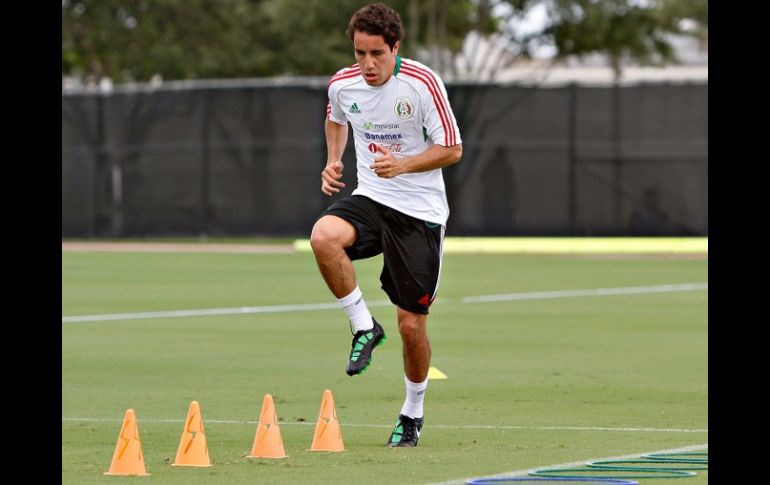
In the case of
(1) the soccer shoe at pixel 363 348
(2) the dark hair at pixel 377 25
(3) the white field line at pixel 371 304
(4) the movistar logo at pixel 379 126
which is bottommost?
(3) the white field line at pixel 371 304

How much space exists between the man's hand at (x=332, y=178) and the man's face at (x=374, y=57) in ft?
1.95

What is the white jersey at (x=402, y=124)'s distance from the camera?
33.3ft

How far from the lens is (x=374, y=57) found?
10094mm

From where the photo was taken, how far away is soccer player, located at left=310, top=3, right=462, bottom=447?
10.1 metres

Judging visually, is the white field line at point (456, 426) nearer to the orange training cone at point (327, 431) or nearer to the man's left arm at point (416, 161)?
the orange training cone at point (327, 431)

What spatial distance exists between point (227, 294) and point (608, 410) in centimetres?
1204

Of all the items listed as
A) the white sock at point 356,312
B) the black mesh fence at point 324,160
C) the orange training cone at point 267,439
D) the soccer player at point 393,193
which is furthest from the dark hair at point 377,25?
the black mesh fence at point 324,160

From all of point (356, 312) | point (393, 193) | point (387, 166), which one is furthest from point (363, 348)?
point (387, 166)

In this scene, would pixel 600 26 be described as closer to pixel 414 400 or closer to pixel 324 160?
pixel 324 160

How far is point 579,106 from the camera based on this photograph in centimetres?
3481

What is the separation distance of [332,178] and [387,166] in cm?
50

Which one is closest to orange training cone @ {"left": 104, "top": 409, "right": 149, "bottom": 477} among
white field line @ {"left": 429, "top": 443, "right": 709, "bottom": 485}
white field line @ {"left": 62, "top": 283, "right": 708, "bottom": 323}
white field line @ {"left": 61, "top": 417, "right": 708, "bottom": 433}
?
white field line @ {"left": 429, "top": 443, "right": 709, "bottom": 485}

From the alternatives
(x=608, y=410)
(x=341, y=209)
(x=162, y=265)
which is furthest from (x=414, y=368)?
(x=162, y=265)

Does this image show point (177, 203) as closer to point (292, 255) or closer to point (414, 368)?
point (292, 255)
